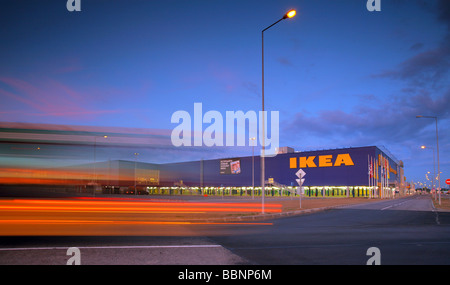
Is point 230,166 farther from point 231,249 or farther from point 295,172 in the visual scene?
point 231,249

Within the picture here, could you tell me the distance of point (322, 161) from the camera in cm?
7238

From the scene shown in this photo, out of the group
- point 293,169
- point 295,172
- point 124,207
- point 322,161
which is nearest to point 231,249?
point 124,207

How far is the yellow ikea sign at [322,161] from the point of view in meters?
68.9

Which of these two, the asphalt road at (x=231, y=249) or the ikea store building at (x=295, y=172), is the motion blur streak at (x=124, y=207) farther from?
the ikea store building at (x=295, y=172)

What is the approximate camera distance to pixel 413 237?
10.8 m

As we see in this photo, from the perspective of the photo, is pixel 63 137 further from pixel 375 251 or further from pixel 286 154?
pixel 286 154

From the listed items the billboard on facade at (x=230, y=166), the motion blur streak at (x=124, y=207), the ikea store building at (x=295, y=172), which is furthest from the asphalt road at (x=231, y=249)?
the billboard on facade at (x=230, y=166)

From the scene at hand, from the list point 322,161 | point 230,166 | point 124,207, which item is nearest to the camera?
point 124,207

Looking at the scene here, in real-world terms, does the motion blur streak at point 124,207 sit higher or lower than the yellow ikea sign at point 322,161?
lower

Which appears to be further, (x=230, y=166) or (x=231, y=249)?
(x=230, y=166)

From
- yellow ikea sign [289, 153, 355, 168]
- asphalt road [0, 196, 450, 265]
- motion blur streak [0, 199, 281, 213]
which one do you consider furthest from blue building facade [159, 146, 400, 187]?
asphalt road [0, 196, 450, 265]

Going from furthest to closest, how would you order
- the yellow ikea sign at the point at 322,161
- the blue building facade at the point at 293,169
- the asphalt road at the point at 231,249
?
the yellow ikea sign at the point at 322,161 → the blue building facade at the point at 293,169 → the asphalt road at the point at 231,249

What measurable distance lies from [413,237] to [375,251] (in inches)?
155

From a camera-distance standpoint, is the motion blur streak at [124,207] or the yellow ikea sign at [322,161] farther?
the yellow ikea sign at [322,161]
